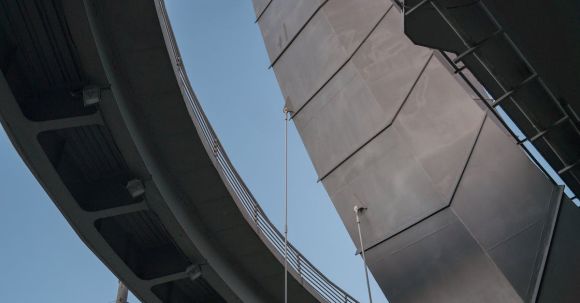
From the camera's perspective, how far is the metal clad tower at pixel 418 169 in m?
8.98

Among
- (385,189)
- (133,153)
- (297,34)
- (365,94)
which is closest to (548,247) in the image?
(385,189)

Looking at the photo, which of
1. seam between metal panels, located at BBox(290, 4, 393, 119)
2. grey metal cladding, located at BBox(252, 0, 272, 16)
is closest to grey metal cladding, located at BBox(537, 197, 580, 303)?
seam between metal panels, located at BBox(290, 4, 393, 119)

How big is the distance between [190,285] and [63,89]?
643 cm

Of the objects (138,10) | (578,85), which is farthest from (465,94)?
(138,10)

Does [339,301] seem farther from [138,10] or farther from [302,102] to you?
[138,10]

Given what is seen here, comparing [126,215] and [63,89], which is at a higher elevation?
[63,89]

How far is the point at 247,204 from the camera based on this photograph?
12609 millimetres

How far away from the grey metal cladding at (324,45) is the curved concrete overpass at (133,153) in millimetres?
3636

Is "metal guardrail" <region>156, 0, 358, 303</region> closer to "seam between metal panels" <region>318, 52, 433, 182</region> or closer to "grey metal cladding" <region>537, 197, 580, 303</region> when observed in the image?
"seam between metal panels" <region>318, 52, 433, 182</region>

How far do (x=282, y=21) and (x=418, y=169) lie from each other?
6.98 meters

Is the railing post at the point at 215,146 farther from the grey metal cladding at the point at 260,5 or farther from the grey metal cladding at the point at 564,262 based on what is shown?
the grey metal cladding at the point at 564,262

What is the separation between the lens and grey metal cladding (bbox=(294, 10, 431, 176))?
38.8ft

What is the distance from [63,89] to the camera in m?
9.50

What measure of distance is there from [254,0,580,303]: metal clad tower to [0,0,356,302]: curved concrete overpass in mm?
2901
